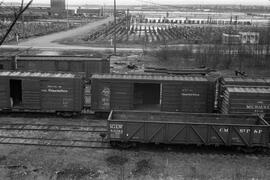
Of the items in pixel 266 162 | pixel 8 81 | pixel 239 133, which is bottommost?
pixel 266 162

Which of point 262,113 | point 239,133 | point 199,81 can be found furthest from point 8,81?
point 262,113

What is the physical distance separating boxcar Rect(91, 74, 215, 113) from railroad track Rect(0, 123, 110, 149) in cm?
222

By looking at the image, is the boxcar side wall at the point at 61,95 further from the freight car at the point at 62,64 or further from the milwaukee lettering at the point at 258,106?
the milwaukee lettering at the point at 258,106

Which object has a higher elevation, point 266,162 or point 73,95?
point 73,95

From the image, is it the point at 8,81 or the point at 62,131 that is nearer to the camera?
the point at 62,131

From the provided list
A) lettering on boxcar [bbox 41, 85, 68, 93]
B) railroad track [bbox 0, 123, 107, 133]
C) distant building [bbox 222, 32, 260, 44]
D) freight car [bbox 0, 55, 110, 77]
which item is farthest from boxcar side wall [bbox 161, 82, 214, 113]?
distant building [bbox 222, 32, 260, 44]

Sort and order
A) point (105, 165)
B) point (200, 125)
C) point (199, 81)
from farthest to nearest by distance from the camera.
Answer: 1. point (199, 81)
2. point (200, 125)
3. point (105, 165)

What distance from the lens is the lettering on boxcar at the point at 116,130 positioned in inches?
601

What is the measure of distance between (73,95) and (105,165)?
7.07m

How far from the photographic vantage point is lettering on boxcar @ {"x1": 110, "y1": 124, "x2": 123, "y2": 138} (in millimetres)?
15268

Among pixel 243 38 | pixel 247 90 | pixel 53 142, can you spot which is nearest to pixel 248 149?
pixel 247 90

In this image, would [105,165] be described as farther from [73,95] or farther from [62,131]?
[73,95]

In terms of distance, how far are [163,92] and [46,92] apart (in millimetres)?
7480

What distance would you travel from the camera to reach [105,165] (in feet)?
46.4
